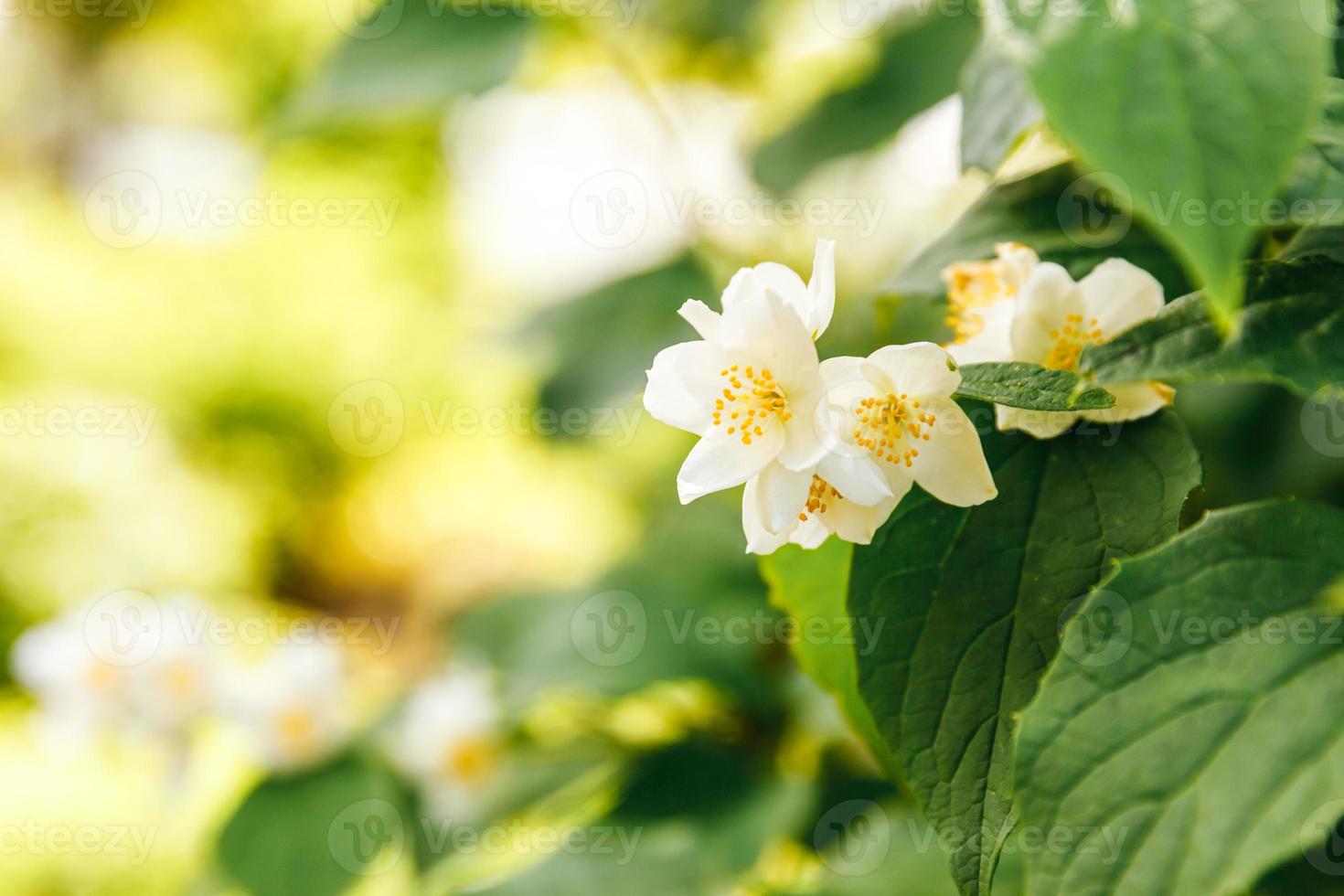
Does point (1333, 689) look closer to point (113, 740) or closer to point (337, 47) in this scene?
point (337, 47)

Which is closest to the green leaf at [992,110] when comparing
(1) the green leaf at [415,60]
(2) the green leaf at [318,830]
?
(1) the green leaf at [415,60]

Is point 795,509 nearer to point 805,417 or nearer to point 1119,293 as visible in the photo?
point 805,417

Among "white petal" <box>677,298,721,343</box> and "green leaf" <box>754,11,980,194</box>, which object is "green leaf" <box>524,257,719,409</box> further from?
"white petal" <box>677,298,721,343</box>

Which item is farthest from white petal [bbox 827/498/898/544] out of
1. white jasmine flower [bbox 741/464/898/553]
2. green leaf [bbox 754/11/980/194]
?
green leaf [bbox 754/11/980/194]

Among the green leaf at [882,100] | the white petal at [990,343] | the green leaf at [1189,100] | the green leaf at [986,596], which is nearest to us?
the green leaf at [1189,100]

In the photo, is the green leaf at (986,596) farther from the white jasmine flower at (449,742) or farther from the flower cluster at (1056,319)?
the white jasmine flower at (449,742)

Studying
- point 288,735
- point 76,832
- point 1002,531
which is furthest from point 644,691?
point 76,832
